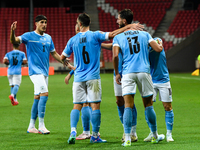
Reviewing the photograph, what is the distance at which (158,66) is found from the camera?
462cm

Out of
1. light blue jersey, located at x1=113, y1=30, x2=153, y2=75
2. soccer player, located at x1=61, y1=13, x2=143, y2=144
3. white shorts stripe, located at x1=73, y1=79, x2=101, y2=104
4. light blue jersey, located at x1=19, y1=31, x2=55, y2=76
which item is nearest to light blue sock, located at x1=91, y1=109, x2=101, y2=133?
soccer player, located at x1=61, y1=13, x2=143, y2=144

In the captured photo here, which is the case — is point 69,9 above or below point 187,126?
above

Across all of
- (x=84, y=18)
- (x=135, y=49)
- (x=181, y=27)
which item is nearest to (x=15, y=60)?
(x=84, y=18)

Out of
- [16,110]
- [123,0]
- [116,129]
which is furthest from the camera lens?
[123,0]

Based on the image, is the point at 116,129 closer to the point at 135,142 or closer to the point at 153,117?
the point at 135,142

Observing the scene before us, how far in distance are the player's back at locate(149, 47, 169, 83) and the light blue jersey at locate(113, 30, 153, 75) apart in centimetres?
39

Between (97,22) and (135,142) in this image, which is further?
(97,22)

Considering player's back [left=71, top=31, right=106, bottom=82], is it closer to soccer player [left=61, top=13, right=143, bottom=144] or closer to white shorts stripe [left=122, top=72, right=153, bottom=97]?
soccer player [left=61, top=13, right=143, bottom=144]

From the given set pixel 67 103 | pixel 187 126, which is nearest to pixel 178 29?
pixel 67 103

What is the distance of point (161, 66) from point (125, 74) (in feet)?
2.28

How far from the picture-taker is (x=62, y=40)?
29.7 meters

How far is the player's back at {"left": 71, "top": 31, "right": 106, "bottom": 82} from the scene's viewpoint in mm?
4535

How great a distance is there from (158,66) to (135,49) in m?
0.62

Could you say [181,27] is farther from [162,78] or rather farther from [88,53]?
[88,53]
